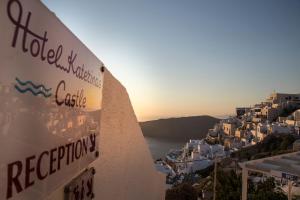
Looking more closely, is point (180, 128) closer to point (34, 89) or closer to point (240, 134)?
point (240, 134)

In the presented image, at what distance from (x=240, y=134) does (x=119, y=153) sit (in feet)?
228

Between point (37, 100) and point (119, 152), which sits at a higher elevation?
point (37, 100)

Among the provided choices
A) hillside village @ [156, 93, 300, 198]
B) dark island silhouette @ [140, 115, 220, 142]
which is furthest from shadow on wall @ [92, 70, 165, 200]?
dark island silhouette @ [140, 115, 220, 142]

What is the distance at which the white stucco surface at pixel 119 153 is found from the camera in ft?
9.73

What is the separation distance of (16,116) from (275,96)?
88.6 m

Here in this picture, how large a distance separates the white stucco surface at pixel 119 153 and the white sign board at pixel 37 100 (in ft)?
3.73

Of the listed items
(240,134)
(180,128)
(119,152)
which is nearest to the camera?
(119,152)

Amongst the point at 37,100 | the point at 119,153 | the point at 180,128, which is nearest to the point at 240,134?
the point at 180,128

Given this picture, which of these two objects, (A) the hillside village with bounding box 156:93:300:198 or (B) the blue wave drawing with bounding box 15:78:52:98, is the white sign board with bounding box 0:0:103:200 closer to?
(B) the blue wave drawing with bounding box 15:78:52:98

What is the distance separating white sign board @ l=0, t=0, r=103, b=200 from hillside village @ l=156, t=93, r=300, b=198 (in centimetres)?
4334

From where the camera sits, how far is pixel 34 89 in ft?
3.64

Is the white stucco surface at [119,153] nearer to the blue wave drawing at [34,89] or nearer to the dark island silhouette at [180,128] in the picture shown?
the blue wave drawing at [34,89]

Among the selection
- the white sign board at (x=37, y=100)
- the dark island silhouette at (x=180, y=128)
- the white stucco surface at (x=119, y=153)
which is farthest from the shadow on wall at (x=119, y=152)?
the dark island silhouette at (x=180, y=128)

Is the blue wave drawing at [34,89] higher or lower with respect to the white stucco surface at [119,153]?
higher
